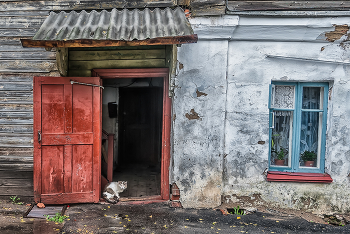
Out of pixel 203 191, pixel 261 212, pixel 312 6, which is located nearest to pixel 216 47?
pixel 312 6

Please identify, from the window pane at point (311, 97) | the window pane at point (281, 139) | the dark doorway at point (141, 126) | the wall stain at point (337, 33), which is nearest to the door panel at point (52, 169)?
the dark doorway at point (141, 126)

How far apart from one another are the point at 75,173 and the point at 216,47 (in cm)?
312

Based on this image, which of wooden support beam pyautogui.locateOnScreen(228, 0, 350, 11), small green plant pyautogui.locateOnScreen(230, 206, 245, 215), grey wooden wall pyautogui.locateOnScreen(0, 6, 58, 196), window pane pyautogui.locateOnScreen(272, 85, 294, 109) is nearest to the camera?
wooden support beam pyautogui.locateOnScreen(228, 0, 350, 11)

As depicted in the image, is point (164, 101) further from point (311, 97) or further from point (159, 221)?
point (311, 97)

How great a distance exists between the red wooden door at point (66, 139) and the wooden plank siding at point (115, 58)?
0.39 meters

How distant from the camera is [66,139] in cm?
403

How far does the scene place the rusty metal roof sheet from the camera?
3191 millimetres

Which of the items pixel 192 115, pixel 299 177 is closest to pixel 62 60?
pixel 192 115

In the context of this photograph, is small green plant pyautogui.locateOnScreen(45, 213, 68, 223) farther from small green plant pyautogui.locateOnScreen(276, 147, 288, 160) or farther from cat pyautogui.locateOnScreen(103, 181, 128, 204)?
small green plant pyautogui.locateOnScreen(276, 147, 288, 160)

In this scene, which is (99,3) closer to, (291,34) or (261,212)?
(291,34)

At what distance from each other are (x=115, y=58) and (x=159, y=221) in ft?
9.12

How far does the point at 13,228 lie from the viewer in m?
3.38

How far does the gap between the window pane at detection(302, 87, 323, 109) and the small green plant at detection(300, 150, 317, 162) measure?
76 centimetres

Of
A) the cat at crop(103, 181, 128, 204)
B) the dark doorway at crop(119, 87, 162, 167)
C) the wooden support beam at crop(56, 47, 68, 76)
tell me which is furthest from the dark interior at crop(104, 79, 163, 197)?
the wooden support beam at crop(56, 47, 68, 76)
